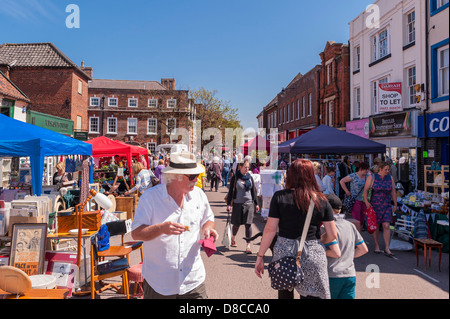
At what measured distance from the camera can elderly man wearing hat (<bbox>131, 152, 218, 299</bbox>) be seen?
8.61 ft

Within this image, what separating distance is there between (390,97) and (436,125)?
2808mm

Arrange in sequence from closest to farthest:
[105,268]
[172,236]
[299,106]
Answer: [172,236] → [105,268] → [299,106]

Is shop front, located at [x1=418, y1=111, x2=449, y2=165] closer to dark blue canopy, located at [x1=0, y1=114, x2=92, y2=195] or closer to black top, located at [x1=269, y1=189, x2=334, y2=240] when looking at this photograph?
black top, located at [x1=269, y1=189, x2=334, y2=240]

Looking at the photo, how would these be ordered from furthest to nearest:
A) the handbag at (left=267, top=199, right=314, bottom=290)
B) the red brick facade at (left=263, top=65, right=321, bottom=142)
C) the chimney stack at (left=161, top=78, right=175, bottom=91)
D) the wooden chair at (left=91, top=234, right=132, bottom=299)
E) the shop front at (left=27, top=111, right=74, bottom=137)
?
the chimney stack at (left=161, top=78, right=175, bottom=91) → the red brick facade at (left=263, top=65, right=321, bottom=142) → the shop front at (left=27, top=111, right=74, bottom=137) → the wooden chair at (left=91, top=234, right=132, bottom=299) → the handbag at (left=267, top=199, right=314, bottom=290)

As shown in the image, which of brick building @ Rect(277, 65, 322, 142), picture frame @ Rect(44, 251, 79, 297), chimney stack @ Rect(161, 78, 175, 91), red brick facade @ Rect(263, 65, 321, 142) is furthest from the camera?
chimney stack @ Rect(161, 78, 175, 91)

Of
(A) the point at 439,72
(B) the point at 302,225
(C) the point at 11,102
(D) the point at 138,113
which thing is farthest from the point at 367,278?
(D) the point at 138,113

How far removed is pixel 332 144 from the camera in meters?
9.84

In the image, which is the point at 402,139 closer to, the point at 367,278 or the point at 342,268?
the point at 367,278

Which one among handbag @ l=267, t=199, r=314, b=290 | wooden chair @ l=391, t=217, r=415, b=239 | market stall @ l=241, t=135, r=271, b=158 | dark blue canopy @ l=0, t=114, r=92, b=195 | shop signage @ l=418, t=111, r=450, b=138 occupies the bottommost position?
wooden chair @ l=391, t=217, r=415, b=239

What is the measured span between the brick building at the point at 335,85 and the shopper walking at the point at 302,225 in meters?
20.2

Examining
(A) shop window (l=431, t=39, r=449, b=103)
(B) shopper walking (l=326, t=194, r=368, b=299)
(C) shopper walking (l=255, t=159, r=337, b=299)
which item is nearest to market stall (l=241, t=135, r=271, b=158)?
(A) shop window (l=431, t=39, r=449, b=103)

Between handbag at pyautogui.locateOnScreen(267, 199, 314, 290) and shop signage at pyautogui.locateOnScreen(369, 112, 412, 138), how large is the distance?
14.1 m

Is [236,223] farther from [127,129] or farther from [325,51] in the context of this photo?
[127,129]
